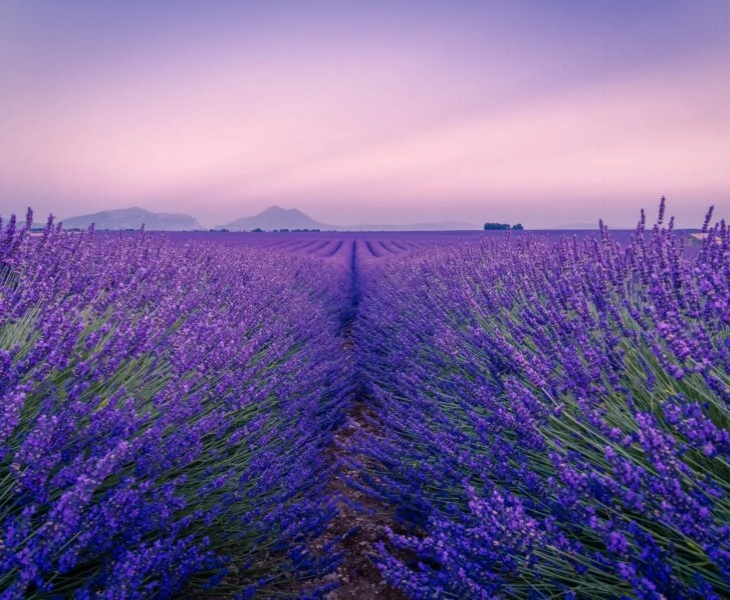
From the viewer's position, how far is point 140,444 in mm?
1359

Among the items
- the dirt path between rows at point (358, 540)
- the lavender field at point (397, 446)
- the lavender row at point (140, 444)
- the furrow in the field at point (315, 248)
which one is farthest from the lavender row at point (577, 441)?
the furrow in the field at point (315, 248)

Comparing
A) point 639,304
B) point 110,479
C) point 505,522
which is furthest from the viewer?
point 639,304

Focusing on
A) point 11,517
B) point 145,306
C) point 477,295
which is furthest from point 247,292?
point 11,517

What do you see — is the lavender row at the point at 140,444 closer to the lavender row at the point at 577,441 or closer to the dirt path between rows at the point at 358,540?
the dirt path between rows at the point at 358,540

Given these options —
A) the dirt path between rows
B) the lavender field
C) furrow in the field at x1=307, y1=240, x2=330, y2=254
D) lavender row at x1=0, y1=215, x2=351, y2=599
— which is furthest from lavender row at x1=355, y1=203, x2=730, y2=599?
furrow in the field at x1=307, y1=240, x2=330, y2=254

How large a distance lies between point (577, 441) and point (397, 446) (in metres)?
0.96

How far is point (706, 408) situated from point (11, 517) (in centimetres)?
179

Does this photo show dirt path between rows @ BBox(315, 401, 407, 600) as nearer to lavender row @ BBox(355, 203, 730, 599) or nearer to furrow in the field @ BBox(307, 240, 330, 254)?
lavender row @ BBox(355, 203, 730, 599)

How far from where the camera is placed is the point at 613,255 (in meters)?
2.77

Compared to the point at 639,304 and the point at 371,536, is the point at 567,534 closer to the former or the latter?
the point at 371,536

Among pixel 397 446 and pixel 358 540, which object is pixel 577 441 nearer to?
pixel 397 446

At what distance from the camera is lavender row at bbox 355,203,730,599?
1001 millimetres

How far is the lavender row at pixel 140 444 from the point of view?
109 centimetres

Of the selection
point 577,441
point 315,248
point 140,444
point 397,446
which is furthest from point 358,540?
point 315,248
